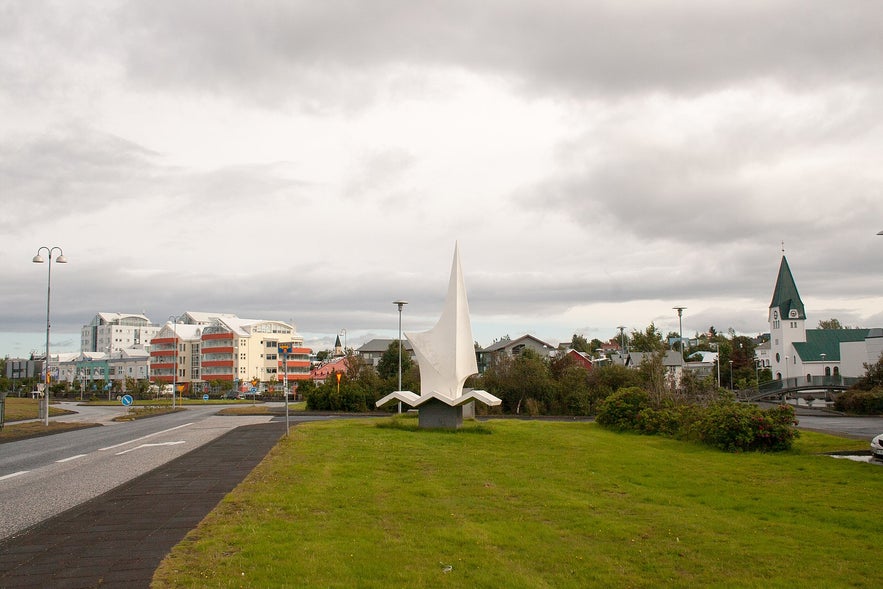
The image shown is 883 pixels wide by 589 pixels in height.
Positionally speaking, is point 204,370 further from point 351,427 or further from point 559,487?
point 559,487

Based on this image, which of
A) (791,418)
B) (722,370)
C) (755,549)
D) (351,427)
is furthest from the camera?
(722,370)

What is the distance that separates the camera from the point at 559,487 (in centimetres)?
1284

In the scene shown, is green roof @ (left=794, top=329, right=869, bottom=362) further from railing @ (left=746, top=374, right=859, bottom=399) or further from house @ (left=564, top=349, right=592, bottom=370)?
house @ (left=564, top=349, right=592, bottom=370)

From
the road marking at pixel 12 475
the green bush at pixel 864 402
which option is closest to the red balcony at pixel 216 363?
the green bush at pixel 864 402

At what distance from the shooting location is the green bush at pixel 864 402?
138ft

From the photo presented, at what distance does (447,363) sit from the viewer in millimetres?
27844

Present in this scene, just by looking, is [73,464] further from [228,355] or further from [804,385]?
[228,355]

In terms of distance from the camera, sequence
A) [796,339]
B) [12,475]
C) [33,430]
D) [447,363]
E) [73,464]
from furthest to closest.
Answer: [796,339], [33,430], [447,363], [73,464], [12,475]

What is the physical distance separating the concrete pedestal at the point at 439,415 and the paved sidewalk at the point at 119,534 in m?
11.5

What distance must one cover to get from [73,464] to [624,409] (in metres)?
18.4

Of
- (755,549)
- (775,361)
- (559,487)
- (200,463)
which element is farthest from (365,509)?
(775,361)

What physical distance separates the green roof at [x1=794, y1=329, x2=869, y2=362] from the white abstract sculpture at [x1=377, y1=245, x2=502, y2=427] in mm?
65017

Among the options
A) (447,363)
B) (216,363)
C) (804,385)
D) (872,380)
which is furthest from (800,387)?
(216,363)

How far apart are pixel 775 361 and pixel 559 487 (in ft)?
271
